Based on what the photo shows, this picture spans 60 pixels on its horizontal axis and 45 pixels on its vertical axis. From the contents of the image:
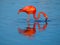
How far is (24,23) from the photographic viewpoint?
5.89 ft

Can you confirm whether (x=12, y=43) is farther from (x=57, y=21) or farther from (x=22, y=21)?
(x=57, y=21)

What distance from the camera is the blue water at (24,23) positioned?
1.70 meters

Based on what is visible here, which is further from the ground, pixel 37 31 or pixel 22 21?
pixel 22 21

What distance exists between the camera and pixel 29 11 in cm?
180

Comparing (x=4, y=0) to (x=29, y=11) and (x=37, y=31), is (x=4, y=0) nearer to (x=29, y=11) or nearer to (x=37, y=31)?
(x=29, y=11)

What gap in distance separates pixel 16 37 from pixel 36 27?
8.5 inches

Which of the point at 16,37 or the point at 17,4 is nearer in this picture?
the point at 16,37

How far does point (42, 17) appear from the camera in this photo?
1.81 meters

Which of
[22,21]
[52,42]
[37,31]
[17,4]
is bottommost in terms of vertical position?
[52,42]

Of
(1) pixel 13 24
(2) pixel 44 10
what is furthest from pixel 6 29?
(2) pixel 44 10

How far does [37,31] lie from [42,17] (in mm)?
159

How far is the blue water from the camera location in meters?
1.70

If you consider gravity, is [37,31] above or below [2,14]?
below

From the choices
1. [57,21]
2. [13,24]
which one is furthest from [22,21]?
[57,21]
